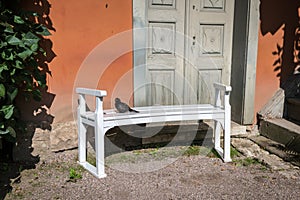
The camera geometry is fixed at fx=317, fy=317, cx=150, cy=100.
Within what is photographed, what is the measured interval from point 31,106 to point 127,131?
1114mm

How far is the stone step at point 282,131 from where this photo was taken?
365cm

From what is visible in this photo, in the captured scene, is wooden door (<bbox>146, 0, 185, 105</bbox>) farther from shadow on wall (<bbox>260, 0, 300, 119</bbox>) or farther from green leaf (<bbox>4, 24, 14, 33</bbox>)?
green leaf (<bbox>4, 24, 14, 33</bbox>)

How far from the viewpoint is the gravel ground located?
2756mm

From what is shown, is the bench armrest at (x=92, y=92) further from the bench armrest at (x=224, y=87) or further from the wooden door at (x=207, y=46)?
the wooden door at (x=207, y=46)

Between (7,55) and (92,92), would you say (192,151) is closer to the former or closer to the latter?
(92,92)

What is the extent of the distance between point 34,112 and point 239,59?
2.55m

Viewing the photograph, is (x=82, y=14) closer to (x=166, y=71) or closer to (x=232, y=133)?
(x=166, y=71)

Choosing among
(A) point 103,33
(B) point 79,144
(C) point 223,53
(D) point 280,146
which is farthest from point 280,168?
(A) point 103,33

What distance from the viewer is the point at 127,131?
3781 millimetres

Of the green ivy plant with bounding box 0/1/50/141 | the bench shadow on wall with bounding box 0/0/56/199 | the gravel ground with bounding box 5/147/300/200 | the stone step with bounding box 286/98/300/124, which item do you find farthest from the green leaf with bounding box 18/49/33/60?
the stone step with bounding box 286/98/300/124

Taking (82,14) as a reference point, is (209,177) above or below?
below

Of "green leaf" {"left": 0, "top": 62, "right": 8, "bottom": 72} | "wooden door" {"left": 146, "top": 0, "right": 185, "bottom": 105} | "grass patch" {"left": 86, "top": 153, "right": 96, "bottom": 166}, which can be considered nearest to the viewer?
"green leaf" {"left": 0, "top": 62, "right": 8, "bottom": 72}

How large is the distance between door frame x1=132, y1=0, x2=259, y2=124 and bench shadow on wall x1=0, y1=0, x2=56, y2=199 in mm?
927

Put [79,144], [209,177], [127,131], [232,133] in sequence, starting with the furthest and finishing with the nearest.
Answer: [232,133] → [127,131] → [79,144] → [209,177]
